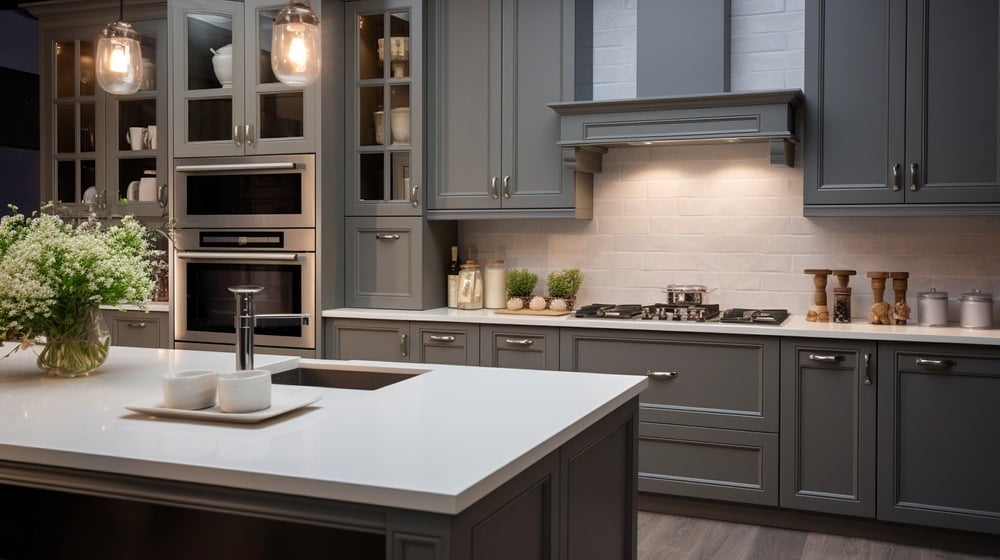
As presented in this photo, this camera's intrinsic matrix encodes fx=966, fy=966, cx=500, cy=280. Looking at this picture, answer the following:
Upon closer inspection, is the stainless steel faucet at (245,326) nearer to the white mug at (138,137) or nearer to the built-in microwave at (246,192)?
the built-in microwave at (246,192)

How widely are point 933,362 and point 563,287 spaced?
1728mm

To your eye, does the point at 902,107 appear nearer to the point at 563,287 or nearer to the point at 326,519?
the point at 563,287

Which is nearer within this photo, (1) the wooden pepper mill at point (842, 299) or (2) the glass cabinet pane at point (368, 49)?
(1) the wooden pepper mill at point (842, 299)

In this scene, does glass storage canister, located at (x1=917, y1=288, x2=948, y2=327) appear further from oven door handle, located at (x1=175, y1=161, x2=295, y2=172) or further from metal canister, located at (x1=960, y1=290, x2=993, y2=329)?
oven door handle, located at (x1=175, y1=161, x2=295, y2=172)

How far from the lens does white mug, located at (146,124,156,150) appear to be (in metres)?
5.45

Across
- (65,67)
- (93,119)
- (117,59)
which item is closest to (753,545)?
(117,59)

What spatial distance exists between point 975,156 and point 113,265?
3.37 meters

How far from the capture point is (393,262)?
16.6 ft

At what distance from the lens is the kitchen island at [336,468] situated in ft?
5.52

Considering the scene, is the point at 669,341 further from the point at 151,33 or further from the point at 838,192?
the point at 151,33

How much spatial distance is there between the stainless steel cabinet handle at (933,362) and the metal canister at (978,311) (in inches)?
13.5

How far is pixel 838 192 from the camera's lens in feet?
14.0

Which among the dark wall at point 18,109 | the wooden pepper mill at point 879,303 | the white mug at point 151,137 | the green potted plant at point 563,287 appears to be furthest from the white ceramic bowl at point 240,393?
the dark wall at point 18,109

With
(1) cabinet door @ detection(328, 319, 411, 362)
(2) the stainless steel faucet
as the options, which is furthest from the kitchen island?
(1) cabinet door @ detection(328, 319, 411, 362)
